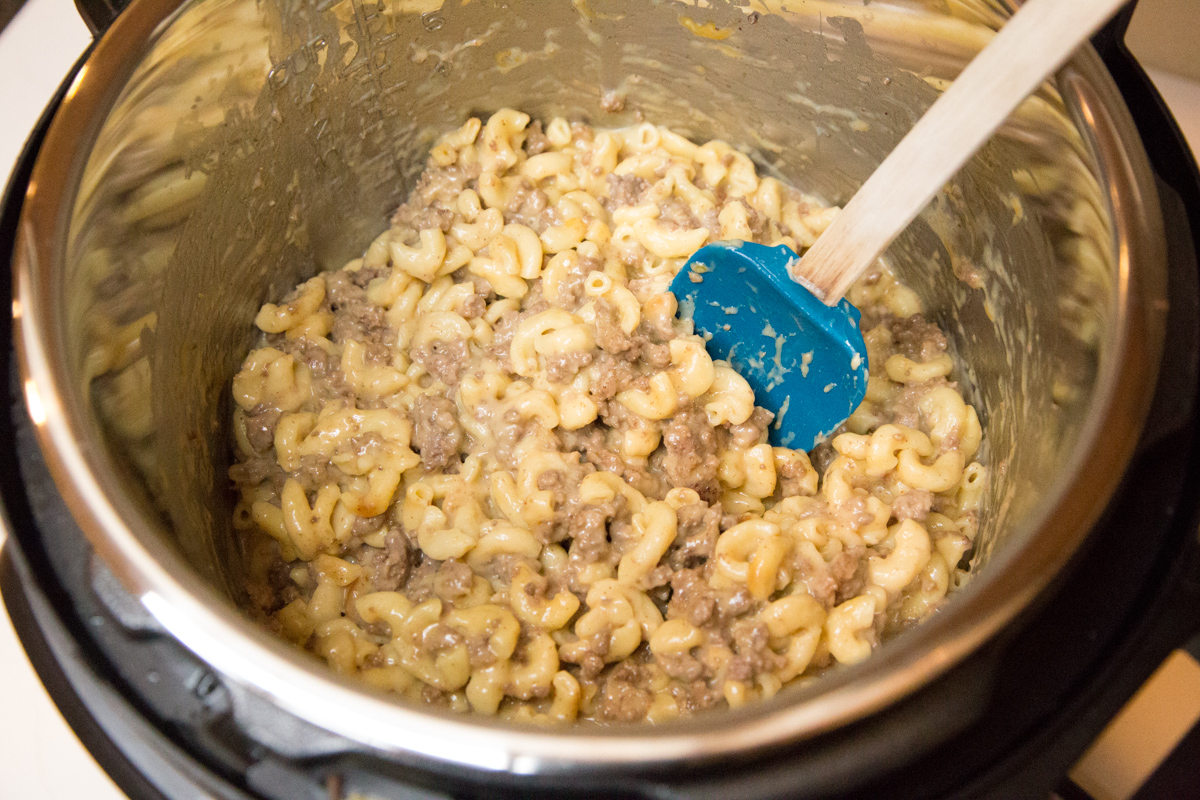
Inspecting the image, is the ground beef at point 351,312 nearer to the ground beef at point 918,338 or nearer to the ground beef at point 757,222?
the ground beef at point 757,222

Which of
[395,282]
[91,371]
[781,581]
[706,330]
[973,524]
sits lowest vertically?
[973,524]

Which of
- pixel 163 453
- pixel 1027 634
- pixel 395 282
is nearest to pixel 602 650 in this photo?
pixel 1027 634

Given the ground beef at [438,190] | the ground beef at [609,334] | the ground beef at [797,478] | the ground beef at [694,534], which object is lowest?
the ground beef at [797,478]

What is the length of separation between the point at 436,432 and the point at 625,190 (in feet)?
2.29

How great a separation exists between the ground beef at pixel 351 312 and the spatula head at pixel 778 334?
63 cm

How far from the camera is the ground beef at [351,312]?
5.66ft

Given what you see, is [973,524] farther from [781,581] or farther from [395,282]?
[395,282]

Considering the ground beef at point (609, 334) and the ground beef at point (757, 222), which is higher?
the ground beef at point (609, 334)

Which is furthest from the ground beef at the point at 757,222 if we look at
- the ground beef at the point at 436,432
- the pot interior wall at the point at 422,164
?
the ground beef at the point at 436,432

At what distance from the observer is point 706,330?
167 cm

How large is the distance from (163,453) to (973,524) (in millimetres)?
1402

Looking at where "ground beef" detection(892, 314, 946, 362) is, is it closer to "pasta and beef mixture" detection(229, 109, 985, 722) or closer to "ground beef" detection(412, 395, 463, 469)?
"pasta and beef mixture" detection(229, 109, 985, 722)

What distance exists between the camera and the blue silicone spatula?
3.50 ft

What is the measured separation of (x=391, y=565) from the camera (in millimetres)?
1470
